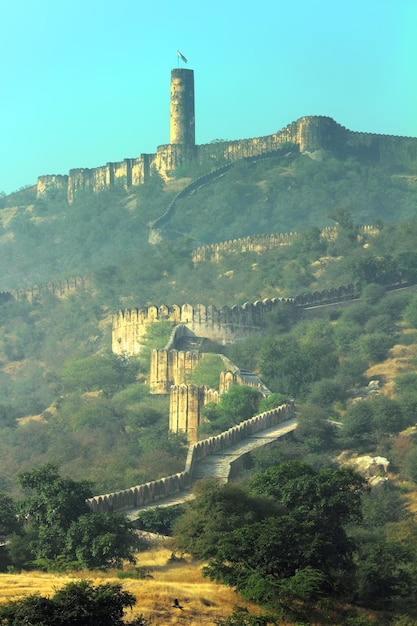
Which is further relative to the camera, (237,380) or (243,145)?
(243,145)

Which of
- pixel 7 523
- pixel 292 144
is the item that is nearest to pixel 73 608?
pixel 7 523

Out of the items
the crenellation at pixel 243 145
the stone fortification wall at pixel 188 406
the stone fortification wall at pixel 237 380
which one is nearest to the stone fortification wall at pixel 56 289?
the crenellation at pixel 243 145

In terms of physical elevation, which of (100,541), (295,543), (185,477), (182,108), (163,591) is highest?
(182,108)

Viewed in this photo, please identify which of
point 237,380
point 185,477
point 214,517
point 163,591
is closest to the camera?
point 163,591

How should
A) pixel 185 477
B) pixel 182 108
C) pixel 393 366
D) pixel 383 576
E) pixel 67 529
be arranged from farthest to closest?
pixel 182 108 < pixel 393 366 < pixel 185 477 < pixel 67 529 < pixel 383 576

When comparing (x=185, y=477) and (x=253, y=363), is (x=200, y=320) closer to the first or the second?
(x=253, y=363)

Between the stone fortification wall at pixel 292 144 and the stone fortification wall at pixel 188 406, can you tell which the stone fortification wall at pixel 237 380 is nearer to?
the stone fortification wall at pixel 188 406

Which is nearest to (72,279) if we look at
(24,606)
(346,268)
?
(346,268)
